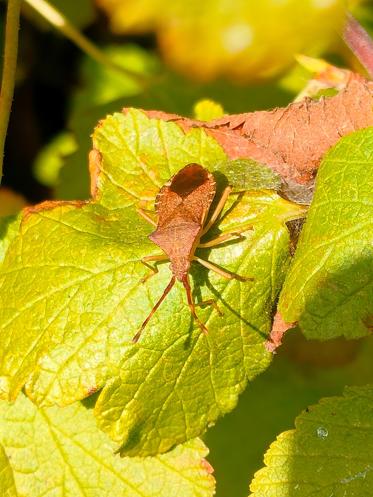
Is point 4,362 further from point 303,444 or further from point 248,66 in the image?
point 248,66

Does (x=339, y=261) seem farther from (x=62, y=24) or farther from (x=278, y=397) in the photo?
(x=278, y=397)

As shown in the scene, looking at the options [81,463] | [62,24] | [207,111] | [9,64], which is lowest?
[81,463]

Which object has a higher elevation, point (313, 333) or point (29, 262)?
point (29, 262)

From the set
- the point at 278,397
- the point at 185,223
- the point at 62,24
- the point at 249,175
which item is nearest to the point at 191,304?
the point at 185,223

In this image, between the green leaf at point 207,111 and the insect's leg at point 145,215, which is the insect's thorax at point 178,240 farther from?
the green leaf at point 207,111

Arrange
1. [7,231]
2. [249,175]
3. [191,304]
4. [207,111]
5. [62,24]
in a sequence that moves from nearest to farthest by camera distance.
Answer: [191,304] < [249,175] < [7,231] < [207,111] < [62,24]

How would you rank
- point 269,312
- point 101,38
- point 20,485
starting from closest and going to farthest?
point 269,312 → point 20,485 → point 101,38

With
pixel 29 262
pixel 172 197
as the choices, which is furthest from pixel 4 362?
pixel 172 197
